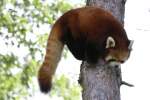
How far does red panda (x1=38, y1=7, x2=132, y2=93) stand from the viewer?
477 centimetres

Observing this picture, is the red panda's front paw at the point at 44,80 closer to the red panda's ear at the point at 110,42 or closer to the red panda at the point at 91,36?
the red panda at the point at 91,36

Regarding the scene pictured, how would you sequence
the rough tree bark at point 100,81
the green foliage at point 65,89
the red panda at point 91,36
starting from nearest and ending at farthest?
the rough tree bark at point 100,81 → the red panda at point 91,36 → the green foliage at point 65,89

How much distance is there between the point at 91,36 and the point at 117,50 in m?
0.28

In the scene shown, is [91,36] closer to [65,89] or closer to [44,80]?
[44,80]

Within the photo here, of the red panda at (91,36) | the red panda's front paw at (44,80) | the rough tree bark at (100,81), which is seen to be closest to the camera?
the red panda's front paw at (44,80)

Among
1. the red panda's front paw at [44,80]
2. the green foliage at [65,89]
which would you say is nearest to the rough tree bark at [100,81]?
the red panda's front paw at [44,80]

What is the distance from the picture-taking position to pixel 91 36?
479cm

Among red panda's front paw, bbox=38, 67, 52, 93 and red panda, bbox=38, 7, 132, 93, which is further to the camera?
red panda, bbox=38, 7, 132, 93

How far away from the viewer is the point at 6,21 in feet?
31.2

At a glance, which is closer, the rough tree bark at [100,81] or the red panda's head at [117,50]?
the rough tree bark at [100,81]

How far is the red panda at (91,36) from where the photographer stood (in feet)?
15.6

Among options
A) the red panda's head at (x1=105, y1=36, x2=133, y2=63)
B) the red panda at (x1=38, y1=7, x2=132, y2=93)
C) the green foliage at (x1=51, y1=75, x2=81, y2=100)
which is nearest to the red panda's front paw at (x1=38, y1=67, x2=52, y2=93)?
the red panda at (x1=38, y1=7, x2=132, y2=93)

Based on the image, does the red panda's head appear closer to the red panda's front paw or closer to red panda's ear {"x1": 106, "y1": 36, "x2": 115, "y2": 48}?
red panda's ear {"x1": 106, "y1": 36, "x2": 115, "y2": 48}

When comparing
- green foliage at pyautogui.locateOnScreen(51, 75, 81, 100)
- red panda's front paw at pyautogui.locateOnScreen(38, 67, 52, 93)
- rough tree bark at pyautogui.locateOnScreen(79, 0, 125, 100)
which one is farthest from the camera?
green foliage at pyautogui.locateOnScreen(51, 75, 81, 100)
